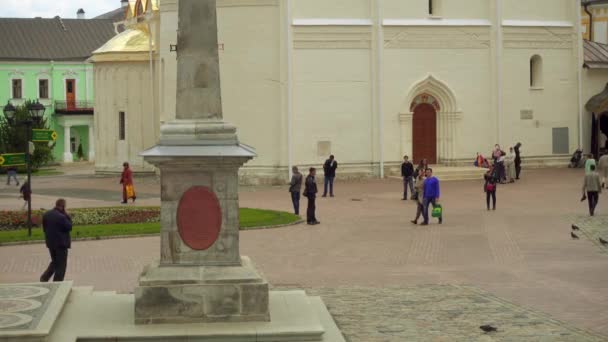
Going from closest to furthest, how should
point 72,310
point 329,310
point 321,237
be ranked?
point 72,310
point 329,310
point 321,237

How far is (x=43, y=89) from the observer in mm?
78125

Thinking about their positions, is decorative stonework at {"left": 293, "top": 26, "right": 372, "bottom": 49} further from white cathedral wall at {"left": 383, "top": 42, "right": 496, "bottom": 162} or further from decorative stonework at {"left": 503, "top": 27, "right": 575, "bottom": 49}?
decorative stonework at {"left": 503, "top": 27, "right": 575, "bottom": 49}

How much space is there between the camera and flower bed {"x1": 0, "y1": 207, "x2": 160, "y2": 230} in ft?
98.2

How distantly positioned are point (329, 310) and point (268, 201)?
67.0ft

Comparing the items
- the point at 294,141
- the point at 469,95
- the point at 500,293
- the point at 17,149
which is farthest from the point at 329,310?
the point at 17,149

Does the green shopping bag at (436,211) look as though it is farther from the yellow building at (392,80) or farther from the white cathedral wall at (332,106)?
the white cathedral wall at (332,106)

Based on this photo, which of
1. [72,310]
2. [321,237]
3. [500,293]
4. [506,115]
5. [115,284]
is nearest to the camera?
[72,310]

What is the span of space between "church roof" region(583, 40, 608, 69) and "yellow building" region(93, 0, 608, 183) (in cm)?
62

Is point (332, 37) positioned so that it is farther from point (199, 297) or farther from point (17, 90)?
point (17, 90)

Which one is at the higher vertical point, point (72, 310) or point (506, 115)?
point (506, 115)

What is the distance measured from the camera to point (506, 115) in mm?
46562

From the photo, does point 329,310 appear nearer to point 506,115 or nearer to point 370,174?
point 370,174

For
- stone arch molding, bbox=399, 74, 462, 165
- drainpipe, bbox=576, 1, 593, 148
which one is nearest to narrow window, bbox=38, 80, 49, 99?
stone arch molding, bbox=399, 74, 462, 165

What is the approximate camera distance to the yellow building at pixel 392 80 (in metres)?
43.5
